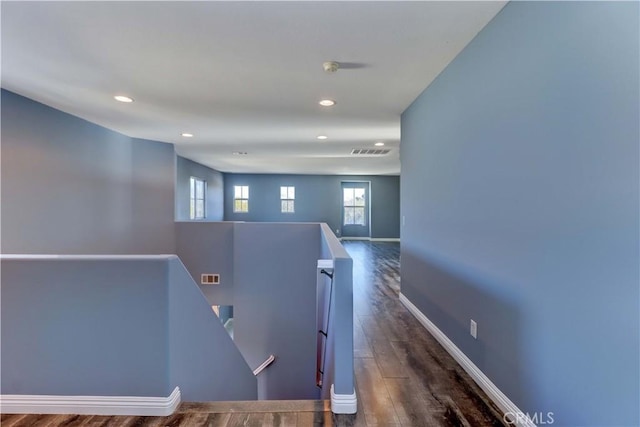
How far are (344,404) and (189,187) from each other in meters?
7.53

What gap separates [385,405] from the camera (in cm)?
194

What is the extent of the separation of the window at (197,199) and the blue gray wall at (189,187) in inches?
5.7

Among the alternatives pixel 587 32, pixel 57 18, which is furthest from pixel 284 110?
pixel 587 32

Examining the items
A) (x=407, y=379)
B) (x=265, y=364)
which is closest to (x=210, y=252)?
(x=265, y=364)

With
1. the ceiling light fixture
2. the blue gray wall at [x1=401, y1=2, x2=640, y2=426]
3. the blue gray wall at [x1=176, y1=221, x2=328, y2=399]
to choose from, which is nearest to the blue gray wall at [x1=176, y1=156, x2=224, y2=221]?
the blue gray wall at [x1=176, y1=221, x2=328, y2=399]

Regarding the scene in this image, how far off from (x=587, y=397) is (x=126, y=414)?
2.40 metres

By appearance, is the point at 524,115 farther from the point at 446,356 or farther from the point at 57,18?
the point at 57,18

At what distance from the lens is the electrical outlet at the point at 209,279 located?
18.6 feet

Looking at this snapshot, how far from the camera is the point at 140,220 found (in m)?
5.50

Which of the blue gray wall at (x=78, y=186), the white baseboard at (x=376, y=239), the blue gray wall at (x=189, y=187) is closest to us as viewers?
the blue gray wall at (x=78, y=186)

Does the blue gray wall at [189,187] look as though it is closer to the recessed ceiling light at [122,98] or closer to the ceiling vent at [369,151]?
the recessed ceiling light at [122,98]

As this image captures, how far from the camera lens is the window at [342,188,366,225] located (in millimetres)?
11180

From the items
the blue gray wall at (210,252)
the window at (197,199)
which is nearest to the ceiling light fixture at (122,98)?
the blue gray wall at (210,252)

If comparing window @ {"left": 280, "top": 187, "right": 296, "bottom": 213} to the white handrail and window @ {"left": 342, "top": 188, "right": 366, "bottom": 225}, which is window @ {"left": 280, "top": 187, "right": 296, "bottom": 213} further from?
the white handrail
